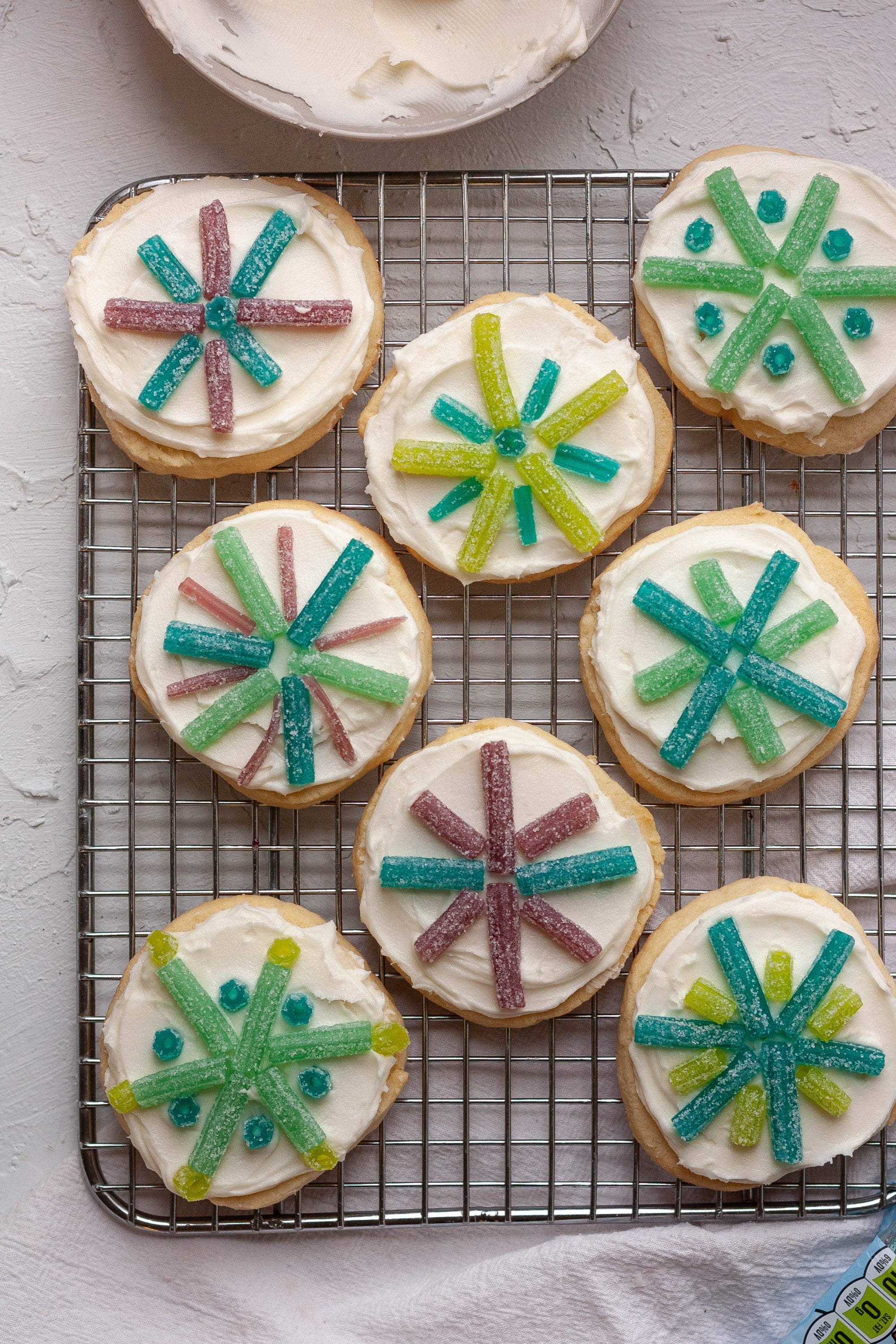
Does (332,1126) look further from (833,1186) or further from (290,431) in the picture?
(290,431)

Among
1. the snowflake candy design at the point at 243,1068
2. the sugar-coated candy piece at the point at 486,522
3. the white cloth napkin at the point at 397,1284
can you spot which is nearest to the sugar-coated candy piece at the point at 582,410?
the sugar-coated candy piece at the point at 486,522

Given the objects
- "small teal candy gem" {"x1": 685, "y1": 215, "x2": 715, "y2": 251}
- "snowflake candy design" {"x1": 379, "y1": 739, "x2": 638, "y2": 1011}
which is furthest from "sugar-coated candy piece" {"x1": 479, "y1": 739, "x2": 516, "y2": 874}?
"small teal candy gem" {"x1": 685, "y1": 215, "x2": 715, "y2": 251}

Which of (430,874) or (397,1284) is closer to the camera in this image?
(430,874)

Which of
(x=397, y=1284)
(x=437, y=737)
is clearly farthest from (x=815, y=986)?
(x=397, y=1284)

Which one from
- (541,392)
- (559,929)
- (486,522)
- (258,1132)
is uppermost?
(541,392)

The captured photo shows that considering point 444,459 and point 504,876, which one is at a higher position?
point 444,459

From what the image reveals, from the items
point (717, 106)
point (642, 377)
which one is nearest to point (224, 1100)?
point (642, 377)

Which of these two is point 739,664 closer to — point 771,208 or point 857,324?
point 857,324
